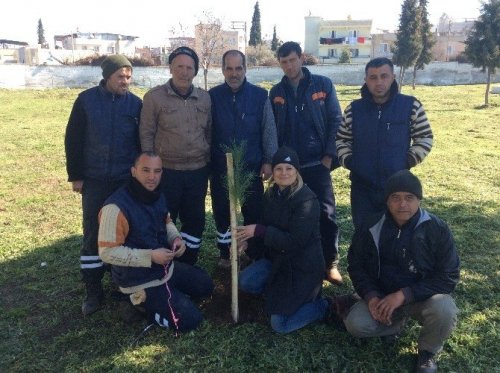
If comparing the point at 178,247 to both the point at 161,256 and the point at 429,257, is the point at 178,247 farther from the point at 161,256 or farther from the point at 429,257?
the point at 429,257

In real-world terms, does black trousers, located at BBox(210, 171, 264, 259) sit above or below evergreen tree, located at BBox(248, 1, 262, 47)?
below

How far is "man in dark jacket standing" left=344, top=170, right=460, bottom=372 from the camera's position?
3053 millimetres

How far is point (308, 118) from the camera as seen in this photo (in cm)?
Answer: 425

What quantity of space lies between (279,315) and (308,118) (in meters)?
1.78

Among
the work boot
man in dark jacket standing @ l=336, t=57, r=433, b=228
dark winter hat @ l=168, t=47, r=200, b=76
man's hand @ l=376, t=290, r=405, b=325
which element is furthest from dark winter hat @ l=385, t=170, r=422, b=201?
the work boot

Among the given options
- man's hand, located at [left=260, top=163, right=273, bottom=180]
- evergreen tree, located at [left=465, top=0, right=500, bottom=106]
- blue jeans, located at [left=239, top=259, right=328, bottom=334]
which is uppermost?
evergreen tree, located at [left=465, top=0, right=500, bottom=106]

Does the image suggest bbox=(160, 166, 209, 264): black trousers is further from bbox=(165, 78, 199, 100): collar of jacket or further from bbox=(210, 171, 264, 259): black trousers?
bbox=(165, 78, 199, 100): collar of jacket

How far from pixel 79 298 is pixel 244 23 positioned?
168 feet

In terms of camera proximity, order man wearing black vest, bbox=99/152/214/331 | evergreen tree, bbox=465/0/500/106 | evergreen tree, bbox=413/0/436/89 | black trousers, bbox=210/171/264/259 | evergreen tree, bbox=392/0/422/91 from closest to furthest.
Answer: man wearing black vest, bbox=99/152/214/331
black trousers, bbox=210/171/264/259
evergreen tree, bbox=465/0/500/106
evergreen tree, bbox=392/0/422/91
evergreen tree, bbox=413/0/436/89

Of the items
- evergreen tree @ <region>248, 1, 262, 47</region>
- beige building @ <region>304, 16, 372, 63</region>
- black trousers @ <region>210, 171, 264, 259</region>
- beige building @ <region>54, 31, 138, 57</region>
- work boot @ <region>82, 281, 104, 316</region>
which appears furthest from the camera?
beige building @ <region>54, 31, 138, 57</region>

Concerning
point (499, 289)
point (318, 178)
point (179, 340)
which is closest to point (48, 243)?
point (179, 340)

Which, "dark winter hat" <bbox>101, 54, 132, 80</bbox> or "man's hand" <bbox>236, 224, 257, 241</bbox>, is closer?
"man's hand" <bbox>236, 224, 257, 241</bbox>

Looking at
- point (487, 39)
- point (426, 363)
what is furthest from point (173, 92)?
point (487, 39)

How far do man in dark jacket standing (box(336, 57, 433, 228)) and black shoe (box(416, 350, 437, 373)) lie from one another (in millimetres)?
1174
